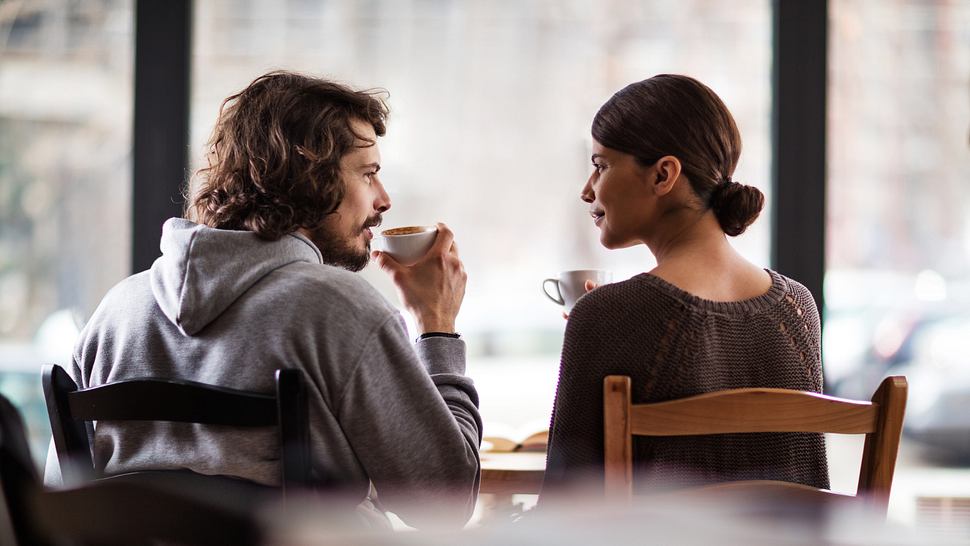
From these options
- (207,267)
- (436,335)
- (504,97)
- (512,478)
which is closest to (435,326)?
(436,335)

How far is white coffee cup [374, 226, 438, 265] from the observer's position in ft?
4.47

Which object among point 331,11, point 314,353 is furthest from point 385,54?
point 314,353

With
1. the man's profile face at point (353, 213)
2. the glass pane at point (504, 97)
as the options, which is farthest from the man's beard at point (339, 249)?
the glass pane at point (504, 97)

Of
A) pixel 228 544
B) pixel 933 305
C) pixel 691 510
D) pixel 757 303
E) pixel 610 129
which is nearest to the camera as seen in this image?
pixel 691 510

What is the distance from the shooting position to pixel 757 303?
113cm

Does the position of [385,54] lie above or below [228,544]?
above

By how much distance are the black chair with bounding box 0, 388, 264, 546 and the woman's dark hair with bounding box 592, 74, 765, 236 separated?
0.85 m

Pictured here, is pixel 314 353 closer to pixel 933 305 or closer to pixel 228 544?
pixel 228 544

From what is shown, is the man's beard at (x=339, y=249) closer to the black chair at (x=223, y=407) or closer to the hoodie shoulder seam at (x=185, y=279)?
the hoodie shoulder seam at (x=185, y=279)

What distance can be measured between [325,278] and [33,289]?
1.48 m

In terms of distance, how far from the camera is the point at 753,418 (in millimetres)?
915

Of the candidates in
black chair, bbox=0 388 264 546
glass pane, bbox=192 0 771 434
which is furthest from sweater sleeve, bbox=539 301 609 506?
glass pane, bbox=192 0 771 434

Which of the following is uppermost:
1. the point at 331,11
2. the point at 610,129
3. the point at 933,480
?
the point at 331,11

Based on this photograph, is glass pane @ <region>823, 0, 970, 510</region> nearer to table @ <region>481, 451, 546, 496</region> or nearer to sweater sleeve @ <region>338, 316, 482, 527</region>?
table @ <region>481, 451, 546, 496</region>
